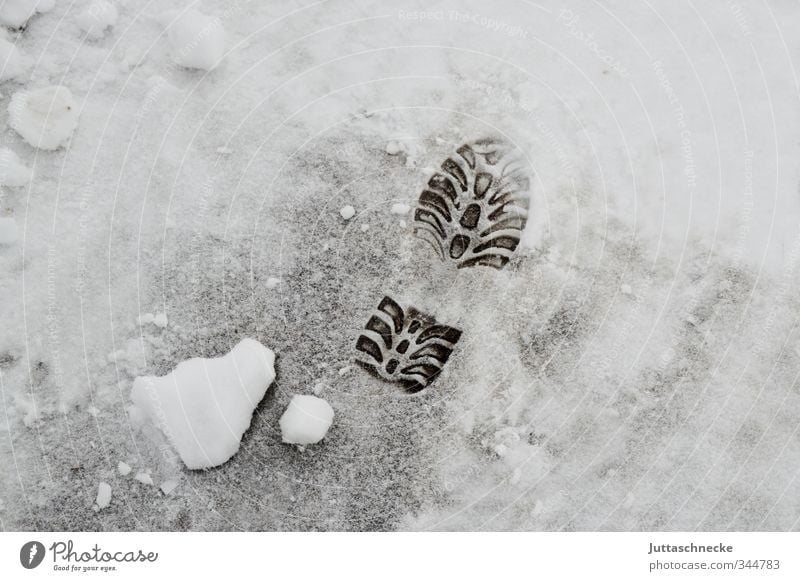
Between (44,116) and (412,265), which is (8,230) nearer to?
(44,116)

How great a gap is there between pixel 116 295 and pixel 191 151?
807mm

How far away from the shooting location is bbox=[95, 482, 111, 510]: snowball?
10.1 feet

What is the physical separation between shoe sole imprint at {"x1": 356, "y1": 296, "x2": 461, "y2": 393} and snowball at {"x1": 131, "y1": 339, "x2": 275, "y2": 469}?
0.53 m

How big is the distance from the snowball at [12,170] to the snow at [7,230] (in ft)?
0.61

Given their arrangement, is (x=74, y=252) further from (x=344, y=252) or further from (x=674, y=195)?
(x=674, y=195)

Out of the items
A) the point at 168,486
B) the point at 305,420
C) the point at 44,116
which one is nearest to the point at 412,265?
the point at 305,420

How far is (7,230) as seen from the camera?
317 cm

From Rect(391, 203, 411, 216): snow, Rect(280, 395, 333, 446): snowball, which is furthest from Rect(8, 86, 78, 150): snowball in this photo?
Rect(280, 395, 333, 446): snowball

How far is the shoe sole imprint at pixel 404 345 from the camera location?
323cm

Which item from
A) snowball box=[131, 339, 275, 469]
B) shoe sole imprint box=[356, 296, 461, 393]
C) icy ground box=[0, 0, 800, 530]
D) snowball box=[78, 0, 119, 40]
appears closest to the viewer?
snowball box=[131, 339, 275, 469]

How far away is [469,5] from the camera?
3449 millimetres

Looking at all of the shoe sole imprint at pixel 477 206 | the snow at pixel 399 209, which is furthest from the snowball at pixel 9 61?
the shoe sole imprint at pixel 477 206

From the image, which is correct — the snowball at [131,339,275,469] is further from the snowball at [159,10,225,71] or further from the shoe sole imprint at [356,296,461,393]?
the snowball at [159,10,225,71]

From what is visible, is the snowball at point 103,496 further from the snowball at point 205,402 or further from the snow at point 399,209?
the snow at point 399,209
